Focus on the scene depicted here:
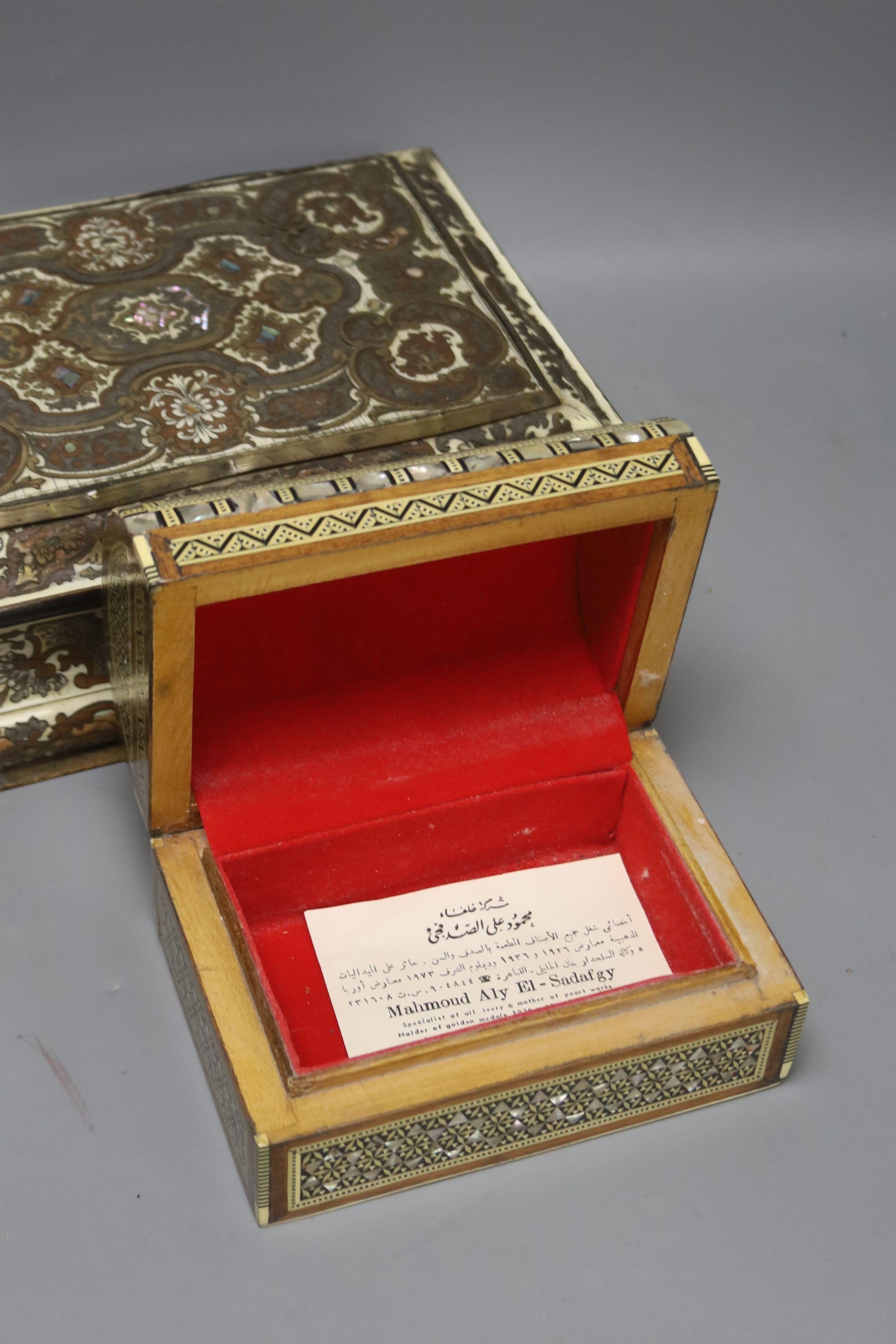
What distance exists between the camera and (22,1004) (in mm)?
2098

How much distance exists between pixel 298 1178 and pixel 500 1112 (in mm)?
216

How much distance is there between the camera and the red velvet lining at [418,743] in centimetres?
206

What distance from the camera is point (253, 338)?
95.7 inches

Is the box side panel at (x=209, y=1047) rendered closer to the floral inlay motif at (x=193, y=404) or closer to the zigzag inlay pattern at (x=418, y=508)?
the zigzag inlay pattern at (x=418, y=508)

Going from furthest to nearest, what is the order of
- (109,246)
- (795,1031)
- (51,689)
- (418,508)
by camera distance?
(109,246), (51,689), (795,1031), (418,508)

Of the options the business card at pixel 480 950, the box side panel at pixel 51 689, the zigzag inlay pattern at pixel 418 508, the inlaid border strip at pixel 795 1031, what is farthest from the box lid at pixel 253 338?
the inlaid border strip at pixel 795 1031

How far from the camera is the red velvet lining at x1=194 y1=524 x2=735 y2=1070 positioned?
2061 mm

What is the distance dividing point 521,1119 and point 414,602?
2.01 feet

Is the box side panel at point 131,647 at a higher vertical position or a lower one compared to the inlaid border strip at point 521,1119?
higher

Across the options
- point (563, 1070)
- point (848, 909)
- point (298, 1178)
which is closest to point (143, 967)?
point (298, 1178)

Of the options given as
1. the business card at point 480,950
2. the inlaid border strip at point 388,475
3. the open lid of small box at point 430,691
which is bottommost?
the business card at point 480,950

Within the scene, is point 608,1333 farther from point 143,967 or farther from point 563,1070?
point 143,967

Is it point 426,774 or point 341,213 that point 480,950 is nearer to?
point 426,774

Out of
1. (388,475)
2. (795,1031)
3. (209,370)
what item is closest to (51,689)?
(209,370)
